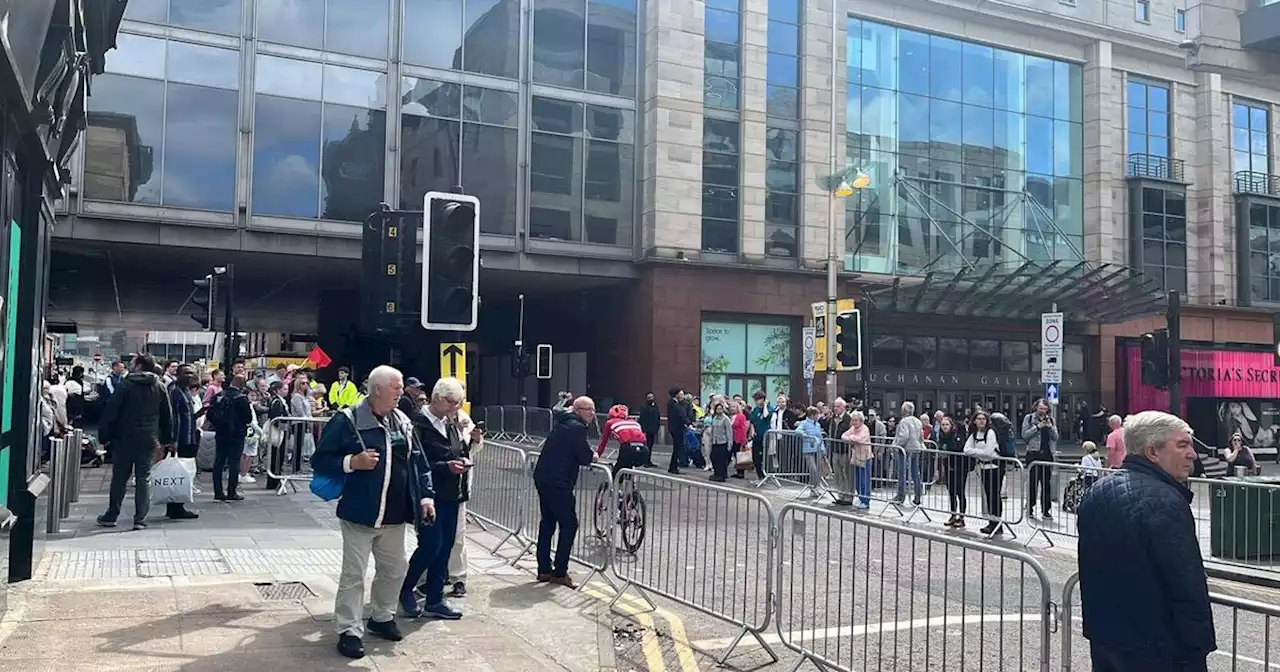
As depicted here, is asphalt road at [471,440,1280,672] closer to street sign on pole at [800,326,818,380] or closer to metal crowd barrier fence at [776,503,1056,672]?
metal crowd barrier fence at [776,503,1056,672]

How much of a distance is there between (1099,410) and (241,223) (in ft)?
94.0

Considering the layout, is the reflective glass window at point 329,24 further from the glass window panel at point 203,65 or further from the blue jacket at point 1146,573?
the blue jacket at point 1146,573

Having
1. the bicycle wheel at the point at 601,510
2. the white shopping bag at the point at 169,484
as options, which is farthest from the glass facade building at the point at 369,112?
the bicycle wheel at the point at 601,510

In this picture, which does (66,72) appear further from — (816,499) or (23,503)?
(816,499)

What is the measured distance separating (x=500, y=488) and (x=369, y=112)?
→ 19.3 metres

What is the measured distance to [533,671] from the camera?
20.1 feet

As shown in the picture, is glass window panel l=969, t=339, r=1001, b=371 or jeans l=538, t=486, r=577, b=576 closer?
jeans l=538, t=486, r=577, b=576

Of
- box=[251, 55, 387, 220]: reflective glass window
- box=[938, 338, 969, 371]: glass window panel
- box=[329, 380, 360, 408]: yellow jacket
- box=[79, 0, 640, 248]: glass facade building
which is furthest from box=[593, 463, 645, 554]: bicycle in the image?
box=[938, 338, 969, 371]: glass window panel

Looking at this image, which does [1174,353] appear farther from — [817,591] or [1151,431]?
[1151,431]

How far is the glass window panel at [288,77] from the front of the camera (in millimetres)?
26734

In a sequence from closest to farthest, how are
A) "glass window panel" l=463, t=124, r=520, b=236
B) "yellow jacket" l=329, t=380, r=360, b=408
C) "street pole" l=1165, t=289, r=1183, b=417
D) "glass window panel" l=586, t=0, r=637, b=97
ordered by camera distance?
1. "street pole" l=1165, t=289, r=1183, b=417
2. "yellow jacket" l=329, t=380, r=360, b=408
3. "glass window panel" l=463, t=124, r=520, b=236
4. "glass window panel" l=586, t=0, r=637, b=97

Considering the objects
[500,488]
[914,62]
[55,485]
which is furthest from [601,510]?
[914,62]

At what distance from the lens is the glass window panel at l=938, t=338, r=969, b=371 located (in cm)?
3622

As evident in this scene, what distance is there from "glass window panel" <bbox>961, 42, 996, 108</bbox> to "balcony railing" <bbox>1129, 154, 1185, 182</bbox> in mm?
6773
